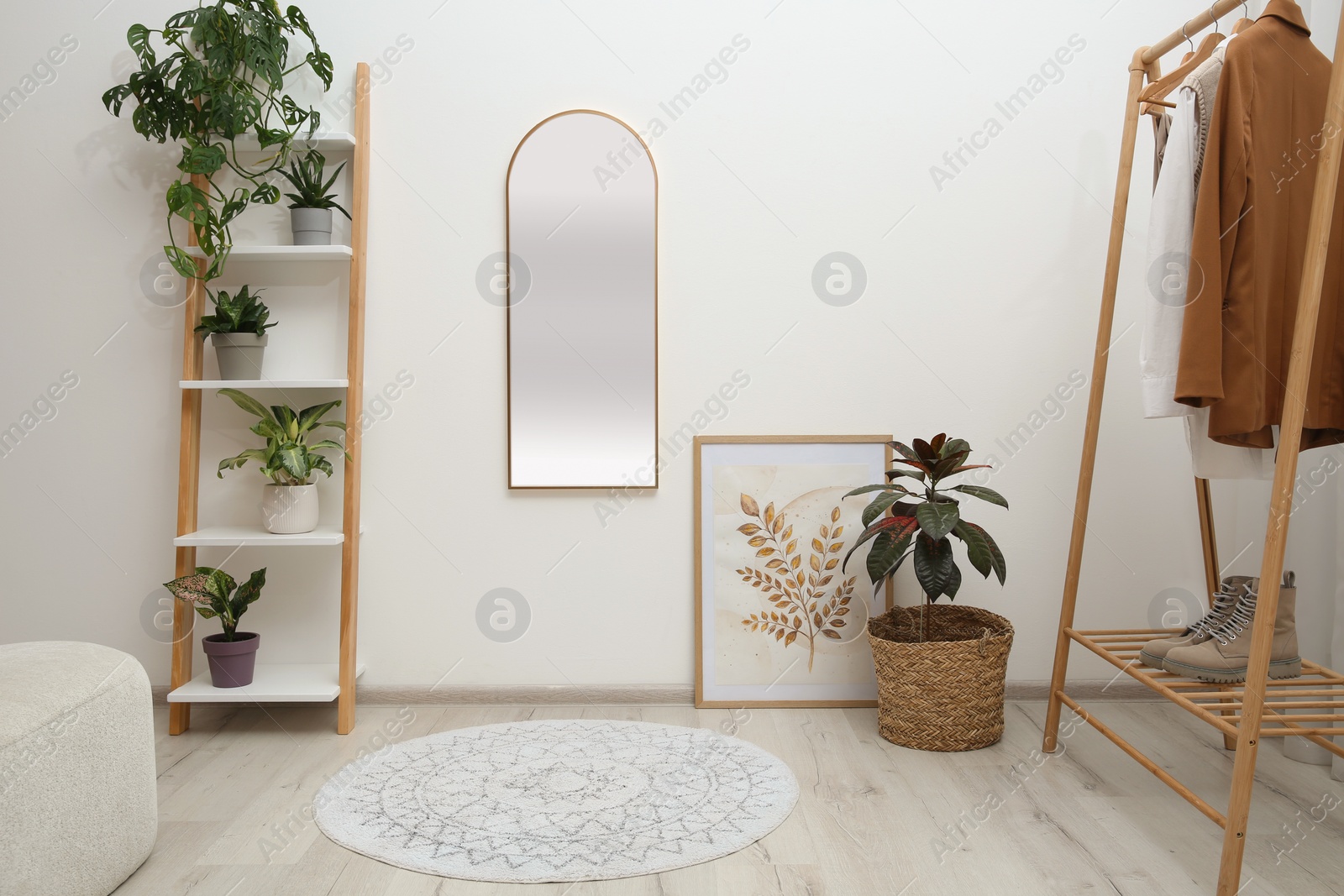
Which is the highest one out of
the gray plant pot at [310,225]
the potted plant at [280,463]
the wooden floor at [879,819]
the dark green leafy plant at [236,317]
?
the gray plant pot at [310,225]

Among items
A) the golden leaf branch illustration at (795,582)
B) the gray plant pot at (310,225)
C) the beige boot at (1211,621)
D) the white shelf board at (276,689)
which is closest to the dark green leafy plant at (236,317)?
the gray plant pot at (310,225)

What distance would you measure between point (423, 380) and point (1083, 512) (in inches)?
74.3

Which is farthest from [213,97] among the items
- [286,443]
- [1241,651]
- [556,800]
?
[1241,651]

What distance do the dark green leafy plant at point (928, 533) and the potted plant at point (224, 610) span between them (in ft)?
5.47

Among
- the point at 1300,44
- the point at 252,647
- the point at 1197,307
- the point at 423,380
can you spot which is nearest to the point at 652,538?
the point at 423,380

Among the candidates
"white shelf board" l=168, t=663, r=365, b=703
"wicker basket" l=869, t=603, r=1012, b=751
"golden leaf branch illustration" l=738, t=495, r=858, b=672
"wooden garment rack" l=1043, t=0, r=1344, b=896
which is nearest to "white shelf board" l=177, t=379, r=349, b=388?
"white shelf board" l=168, t=663, r=365, b=703

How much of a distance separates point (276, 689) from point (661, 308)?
1.54 metres

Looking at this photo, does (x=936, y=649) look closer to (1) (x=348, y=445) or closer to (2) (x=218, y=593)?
(1) (x=348, y=445)

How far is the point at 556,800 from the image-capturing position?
1.98m

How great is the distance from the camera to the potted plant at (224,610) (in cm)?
237

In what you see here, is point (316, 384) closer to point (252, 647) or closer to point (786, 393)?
point (252, 647)

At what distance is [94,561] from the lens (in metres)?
2.63

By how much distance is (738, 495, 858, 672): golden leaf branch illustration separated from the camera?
2.63 meters

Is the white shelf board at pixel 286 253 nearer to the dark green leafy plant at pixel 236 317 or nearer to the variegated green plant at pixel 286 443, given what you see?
the dark green leafy plant at pixel 236 317
